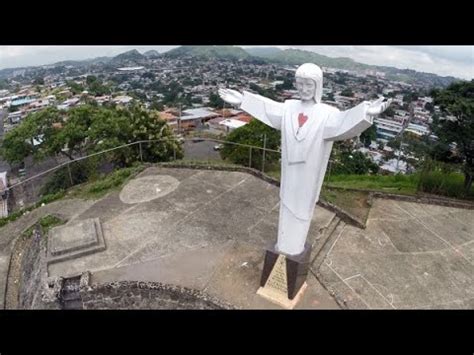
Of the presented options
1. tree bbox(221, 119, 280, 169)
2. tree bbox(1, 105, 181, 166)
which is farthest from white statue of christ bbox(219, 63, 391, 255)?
tree bbox(221, 119, 280, 169)

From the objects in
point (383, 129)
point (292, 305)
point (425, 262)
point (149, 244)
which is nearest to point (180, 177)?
point (149, 244)

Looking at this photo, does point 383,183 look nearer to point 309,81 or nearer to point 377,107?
point 309,81

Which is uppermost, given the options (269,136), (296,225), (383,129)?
(296,225)

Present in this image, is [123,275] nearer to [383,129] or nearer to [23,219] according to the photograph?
[23,219]

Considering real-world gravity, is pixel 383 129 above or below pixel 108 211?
below

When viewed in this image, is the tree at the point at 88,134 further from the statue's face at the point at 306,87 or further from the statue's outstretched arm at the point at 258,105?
the statue's face at the point at 306,87

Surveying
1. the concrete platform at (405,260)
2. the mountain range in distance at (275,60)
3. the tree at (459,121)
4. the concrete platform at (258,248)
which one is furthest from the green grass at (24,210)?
the mountain range in distance at (275,60)
